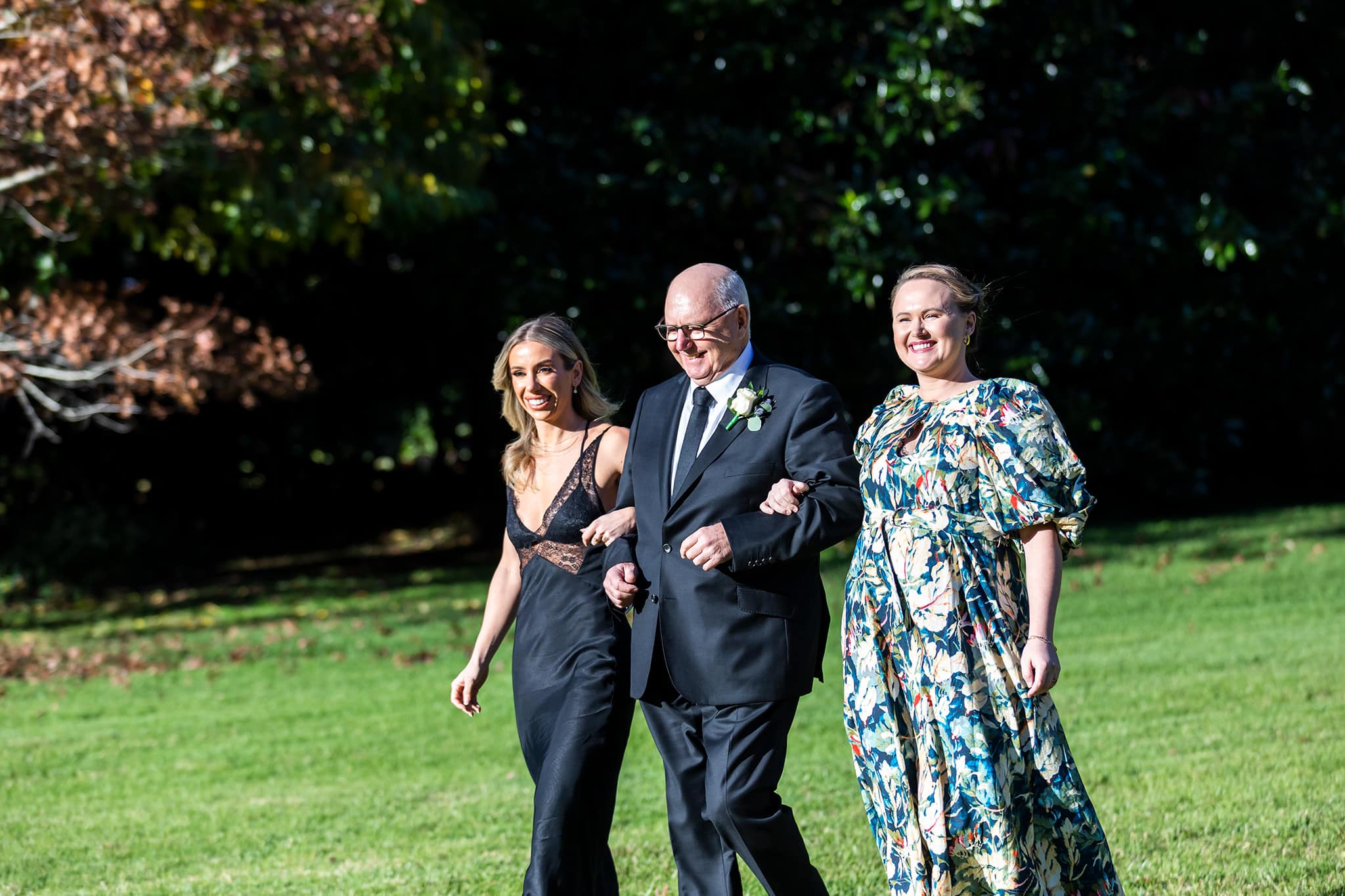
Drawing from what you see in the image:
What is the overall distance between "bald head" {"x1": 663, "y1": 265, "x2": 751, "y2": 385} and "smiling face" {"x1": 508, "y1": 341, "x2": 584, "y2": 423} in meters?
0.57

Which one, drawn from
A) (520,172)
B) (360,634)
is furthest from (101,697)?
(520,172)

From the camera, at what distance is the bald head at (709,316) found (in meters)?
4.25

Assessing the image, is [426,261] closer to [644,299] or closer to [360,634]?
[644,299]

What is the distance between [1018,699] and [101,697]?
30.2 ft

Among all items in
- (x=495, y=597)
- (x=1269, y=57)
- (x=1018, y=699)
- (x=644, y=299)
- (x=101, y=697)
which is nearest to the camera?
(x=1018, y=699)

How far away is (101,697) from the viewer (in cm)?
1123

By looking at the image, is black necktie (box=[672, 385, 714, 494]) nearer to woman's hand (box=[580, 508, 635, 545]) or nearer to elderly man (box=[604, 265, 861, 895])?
elderly man (box=[604, 265, 861, 895])

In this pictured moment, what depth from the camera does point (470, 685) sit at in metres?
4.73

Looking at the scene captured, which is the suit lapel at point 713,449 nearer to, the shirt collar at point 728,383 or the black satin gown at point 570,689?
the shirt collar at point 728,383

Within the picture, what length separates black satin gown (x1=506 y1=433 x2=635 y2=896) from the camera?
14.3 feet

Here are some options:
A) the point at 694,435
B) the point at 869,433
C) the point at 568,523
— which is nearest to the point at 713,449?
the point at 694,435

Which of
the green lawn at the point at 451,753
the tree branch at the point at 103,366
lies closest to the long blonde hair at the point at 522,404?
the green lawn at the point at 451,753

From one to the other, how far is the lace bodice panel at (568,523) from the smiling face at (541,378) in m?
0.19

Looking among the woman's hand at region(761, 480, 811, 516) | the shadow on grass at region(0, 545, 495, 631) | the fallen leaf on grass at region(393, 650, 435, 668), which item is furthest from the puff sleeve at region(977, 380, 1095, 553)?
the shadow on grass at region(0, 545, 495, 631)
